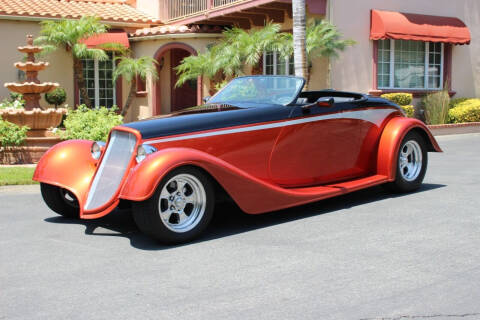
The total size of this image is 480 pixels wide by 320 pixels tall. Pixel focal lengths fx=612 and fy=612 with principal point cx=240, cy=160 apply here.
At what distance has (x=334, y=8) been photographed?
53.6 feet

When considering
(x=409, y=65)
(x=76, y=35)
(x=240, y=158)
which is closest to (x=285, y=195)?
(x=240, y=158)

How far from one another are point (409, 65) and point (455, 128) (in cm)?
255

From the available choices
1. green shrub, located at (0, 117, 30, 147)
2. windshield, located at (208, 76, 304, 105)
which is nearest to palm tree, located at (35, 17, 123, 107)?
green shrub, located at (0, 117, 30, 147)

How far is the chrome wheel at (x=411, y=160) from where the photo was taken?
7527mm

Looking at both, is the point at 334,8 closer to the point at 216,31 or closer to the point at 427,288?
the point at 216,31

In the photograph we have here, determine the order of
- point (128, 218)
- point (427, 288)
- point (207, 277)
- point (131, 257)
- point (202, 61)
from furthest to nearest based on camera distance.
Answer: point (202, 61)
point (128, 218)
point (131, 257)
point (207, 277)
point (427, 288)

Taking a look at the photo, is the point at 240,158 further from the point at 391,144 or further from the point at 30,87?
the point at 30,87

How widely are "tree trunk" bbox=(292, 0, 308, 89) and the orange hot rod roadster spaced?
594 centimetres

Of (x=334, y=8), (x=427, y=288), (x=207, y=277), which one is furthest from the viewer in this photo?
(x=334, y=8)

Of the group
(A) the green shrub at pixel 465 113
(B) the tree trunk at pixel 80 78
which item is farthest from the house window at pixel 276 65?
(B) the tree trunk at pixel 80 78

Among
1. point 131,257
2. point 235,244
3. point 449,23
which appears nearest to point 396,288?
point 235,244

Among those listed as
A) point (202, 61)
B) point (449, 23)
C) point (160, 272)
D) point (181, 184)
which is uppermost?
point (449, 23)

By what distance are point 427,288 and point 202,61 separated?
47.3 feet

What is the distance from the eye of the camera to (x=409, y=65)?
18266 mm
